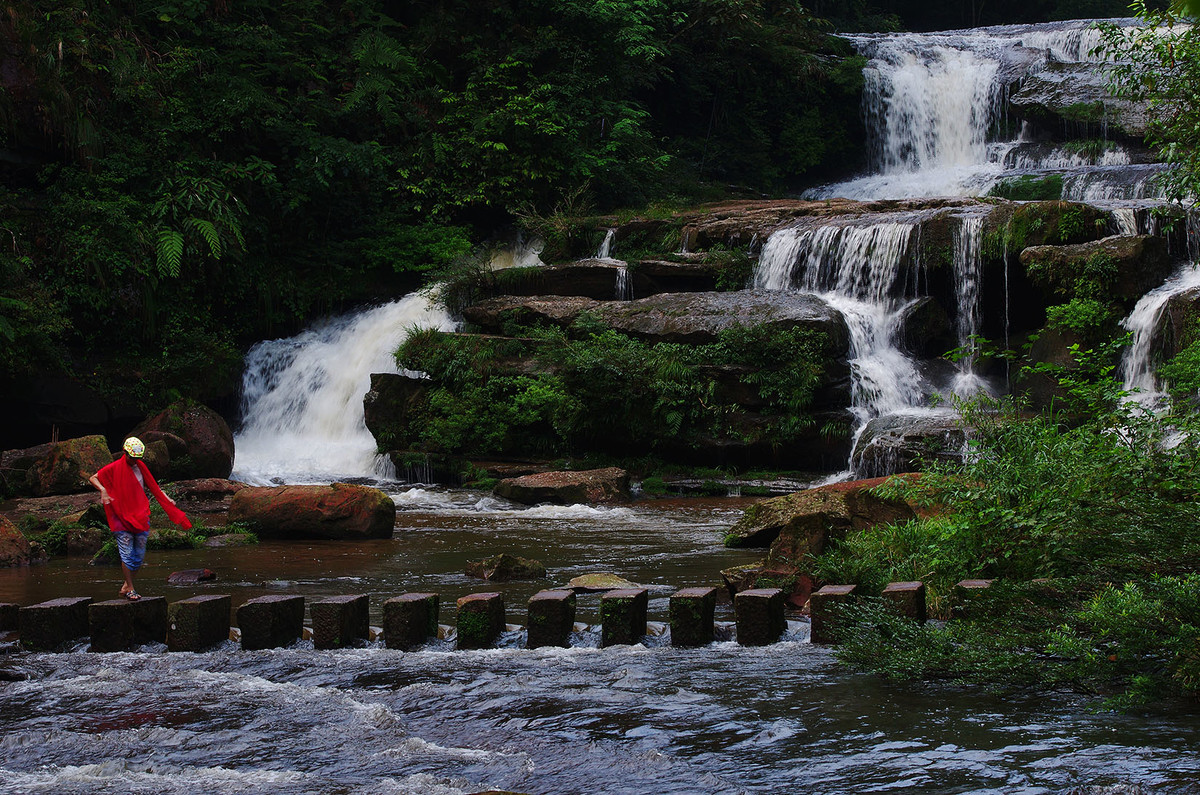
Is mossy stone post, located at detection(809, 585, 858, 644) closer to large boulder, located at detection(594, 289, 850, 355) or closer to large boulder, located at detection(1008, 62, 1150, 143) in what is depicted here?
large boulder, located at detection(594, 289, 850, 355)

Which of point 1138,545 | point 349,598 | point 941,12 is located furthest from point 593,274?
point 941,12

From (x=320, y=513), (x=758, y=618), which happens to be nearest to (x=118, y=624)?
(x=758, y=618)

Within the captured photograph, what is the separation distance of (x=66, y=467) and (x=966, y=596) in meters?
12.7

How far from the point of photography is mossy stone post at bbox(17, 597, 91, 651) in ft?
19.7

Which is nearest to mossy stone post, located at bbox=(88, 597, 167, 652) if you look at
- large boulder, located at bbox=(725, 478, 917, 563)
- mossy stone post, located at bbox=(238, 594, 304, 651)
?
Result: mossy stone post, located at bbox=(238, 594, 304, 651)

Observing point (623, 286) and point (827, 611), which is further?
point (623, 286)

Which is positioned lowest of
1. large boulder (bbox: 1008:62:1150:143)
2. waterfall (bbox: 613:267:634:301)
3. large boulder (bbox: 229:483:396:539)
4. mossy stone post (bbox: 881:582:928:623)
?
large boulder (bbox: 229:483:396:539)

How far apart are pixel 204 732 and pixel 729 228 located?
17.7 metres

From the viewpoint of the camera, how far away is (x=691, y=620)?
570cm

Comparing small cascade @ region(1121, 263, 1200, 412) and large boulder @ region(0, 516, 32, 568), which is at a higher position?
small cascade @ region(1121, 263, 1200, 412)

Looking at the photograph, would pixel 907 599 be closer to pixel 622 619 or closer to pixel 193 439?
pixel 622 619

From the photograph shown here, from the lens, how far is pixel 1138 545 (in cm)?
468

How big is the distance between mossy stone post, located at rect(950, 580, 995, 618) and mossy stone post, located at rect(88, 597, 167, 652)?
→ 4.53 meters

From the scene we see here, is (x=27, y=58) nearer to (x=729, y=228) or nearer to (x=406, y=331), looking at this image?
(x=406, y=331)
